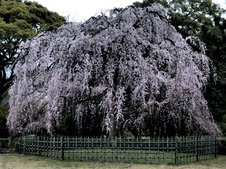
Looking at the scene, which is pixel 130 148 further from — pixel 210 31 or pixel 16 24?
pixel 16 24

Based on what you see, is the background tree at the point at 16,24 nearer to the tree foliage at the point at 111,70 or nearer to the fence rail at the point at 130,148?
the tree foliage at the point at 111,70

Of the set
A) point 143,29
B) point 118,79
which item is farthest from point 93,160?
point 143,29

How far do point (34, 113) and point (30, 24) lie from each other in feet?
36.8

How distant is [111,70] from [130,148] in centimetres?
322

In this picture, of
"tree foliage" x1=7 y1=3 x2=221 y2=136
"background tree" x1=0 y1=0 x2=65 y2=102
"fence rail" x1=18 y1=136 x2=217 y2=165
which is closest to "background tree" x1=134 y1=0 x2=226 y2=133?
"tree foliage" x1=7 y1=3 x2=221 y2=136

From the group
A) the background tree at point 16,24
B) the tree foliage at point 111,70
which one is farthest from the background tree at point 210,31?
the background tree at point 16,24

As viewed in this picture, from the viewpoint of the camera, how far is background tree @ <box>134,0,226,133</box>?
16.5 m

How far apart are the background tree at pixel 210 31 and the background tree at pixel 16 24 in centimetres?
903

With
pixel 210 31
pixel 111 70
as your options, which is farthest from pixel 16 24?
pixel 210 31

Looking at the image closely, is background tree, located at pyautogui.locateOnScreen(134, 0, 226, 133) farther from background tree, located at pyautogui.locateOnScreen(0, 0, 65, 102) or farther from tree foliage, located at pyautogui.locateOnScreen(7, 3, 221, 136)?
background tree, located at pyautogui.locateOnScreen(0, 0, 65, 102)

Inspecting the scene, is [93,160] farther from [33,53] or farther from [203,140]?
[33,53]

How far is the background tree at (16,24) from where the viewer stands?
20.4 meters

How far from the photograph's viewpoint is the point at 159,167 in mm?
8625

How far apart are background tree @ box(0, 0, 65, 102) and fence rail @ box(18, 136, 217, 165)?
36.5 ft
